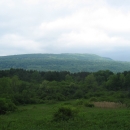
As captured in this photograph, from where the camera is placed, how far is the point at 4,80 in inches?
1855

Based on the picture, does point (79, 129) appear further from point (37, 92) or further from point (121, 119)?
point (37, 92)

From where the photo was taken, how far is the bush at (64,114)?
24.2 metres

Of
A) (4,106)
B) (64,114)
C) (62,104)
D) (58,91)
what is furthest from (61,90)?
(64,114)

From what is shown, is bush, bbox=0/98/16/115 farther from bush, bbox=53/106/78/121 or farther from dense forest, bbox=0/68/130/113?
bush, bbox=53/106/78/121

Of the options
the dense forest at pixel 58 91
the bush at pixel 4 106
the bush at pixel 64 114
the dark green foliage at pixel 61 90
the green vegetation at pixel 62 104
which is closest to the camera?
the green vegetation at pixel 62 104

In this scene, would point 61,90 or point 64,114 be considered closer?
point 64,114

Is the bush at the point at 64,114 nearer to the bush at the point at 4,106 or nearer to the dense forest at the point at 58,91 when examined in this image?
the bush at the point at 4,106

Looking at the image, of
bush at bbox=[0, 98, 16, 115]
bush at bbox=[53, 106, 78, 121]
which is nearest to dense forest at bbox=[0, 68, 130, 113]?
bush at bbox=[0, 98, 16, 115]

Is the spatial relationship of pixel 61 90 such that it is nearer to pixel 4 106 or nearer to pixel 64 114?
pixel 4 106

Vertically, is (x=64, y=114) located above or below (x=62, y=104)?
above

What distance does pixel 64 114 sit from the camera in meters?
24.8

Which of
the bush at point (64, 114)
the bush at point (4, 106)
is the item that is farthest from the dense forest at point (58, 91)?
the bush at point (64, 114)

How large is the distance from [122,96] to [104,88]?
530 inches

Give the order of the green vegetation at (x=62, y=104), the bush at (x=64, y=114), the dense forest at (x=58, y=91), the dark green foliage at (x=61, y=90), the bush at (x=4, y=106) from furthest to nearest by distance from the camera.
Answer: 1. the dark green foliage at (x=61, y=90)
2. the dense forest at (x=58, y=91)
3. the bush at (x=4, y=106)
4. the bush at (x=64, y=114)
5. the green vegetation at (x=62, y=104)
